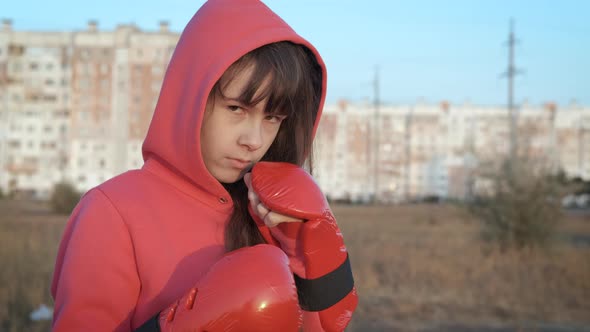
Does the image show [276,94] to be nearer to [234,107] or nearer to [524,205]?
[234,107]

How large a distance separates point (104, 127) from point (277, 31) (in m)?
37.3

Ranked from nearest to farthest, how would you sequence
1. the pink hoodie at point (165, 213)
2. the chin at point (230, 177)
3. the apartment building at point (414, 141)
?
the pink hoodie at point (165, 213), the chin at point (230, 177), the apartment building at point (414, 141)

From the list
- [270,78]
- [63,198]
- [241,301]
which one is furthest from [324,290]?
[63,198]

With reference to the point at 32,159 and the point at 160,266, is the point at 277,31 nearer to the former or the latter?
the point at 160,266

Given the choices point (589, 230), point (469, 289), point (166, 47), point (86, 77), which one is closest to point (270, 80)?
point (469, 289)

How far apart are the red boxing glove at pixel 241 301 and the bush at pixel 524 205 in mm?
8175

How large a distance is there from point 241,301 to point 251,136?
1.37 ft

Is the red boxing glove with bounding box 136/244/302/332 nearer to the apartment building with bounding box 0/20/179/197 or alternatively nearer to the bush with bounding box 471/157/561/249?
the bush with bounding box 471/157/561/249

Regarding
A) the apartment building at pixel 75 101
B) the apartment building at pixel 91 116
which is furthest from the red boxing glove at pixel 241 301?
the apartment building at pixel 75 101

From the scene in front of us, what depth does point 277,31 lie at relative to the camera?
4.23 ft

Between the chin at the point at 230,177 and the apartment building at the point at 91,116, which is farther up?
the chin at the point at 230,177

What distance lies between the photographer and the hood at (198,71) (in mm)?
1207

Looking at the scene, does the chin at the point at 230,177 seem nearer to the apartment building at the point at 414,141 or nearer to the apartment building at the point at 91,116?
the apartment building at the point at 91,116

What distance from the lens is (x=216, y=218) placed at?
1.29 meters
